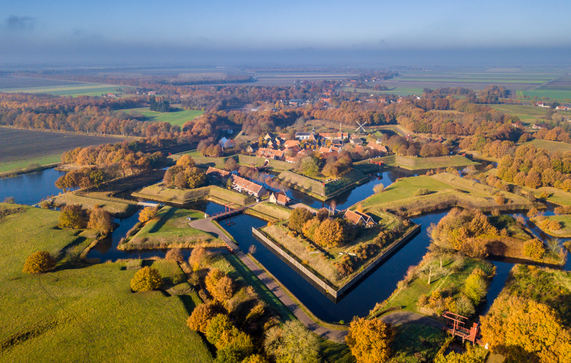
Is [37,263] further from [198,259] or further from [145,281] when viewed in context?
[198,259]

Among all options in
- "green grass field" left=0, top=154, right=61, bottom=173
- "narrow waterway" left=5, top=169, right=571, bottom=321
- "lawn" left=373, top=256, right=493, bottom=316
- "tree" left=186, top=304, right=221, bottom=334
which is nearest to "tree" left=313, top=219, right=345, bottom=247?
"narrow waterway" left=5, top=169, right=571, bottom=321

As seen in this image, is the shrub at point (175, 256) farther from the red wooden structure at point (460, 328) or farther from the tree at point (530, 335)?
the tree at point (530, 335)

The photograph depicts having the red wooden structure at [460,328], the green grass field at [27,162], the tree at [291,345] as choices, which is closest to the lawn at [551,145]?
the red wooden structure at [460,328]

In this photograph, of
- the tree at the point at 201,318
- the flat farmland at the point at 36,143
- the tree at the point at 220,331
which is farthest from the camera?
the flat farmland at the point at 36,143

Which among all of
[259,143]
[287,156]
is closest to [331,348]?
[287,156]

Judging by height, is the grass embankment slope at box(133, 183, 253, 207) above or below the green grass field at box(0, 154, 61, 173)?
below

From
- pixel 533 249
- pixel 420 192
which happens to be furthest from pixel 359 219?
pixel 533 249

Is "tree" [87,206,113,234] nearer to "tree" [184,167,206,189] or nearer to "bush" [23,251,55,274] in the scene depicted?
"bush" [23,251,55,274]
